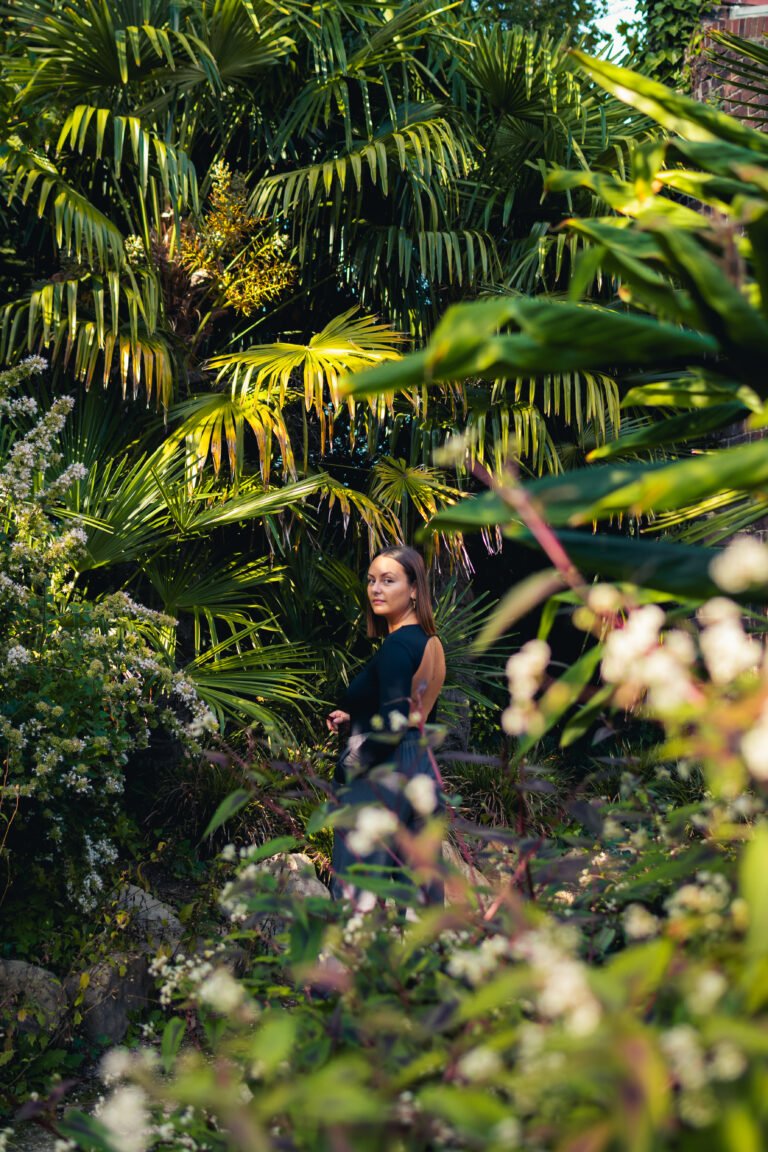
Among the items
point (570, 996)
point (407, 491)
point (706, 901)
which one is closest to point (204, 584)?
point (407, 491)

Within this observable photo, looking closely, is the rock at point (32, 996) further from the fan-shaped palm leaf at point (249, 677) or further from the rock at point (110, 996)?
the fan-shaped palm leaf at point (249, 677)

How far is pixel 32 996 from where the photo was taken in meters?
3.76

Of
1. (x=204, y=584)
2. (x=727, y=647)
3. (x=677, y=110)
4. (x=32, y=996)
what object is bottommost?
(x=32, y=996)

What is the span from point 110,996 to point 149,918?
0.53 metres

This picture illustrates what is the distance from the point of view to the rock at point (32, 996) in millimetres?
3676

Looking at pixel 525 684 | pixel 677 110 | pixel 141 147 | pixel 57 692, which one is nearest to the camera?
pixel 525 684

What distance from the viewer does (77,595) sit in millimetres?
4832

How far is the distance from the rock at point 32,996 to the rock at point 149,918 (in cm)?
50

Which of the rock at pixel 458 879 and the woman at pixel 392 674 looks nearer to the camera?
the rock at pixel 458 879

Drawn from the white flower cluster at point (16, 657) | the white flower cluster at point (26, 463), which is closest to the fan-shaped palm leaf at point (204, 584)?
the white flower cluster at point (26, 463)

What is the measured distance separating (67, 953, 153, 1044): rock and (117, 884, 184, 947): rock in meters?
0.17

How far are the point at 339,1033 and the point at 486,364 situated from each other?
2.52 ft

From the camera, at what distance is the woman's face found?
13.5 ft

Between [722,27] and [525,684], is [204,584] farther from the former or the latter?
[722,27]
